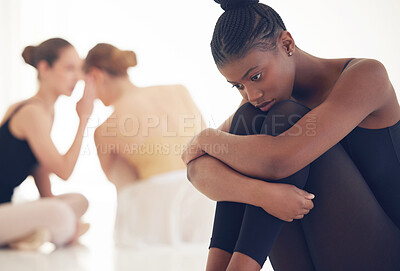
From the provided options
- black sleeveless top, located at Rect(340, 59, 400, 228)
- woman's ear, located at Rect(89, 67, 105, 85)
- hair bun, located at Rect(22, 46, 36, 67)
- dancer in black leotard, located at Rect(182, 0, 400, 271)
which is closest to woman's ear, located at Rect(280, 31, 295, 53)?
dancer in black leotard, located at Rect(182, 0, 400, 271)

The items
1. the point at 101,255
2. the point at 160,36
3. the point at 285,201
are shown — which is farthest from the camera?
the point at 160,36

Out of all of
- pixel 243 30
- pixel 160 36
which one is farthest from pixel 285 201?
pixel 160 36

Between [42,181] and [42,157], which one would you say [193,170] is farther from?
[42,181]

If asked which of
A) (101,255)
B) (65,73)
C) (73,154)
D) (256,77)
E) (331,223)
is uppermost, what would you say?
(256,77)

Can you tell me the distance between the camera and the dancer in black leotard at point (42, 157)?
9.79 feet

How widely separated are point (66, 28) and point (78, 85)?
0.58m

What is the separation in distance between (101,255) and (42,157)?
0.93 meters

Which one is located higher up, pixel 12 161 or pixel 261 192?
pixel 261 192

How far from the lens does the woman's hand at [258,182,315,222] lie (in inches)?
32.5

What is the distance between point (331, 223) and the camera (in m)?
0.87

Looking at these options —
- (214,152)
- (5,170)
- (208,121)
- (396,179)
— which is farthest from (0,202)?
(396,179)

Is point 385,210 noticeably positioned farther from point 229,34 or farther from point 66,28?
point 66,28

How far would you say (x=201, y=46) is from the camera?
389 centimetres

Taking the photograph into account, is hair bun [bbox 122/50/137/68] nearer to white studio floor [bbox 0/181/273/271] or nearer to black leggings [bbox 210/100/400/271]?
white studio floor [bbox 0/181/273/271]
